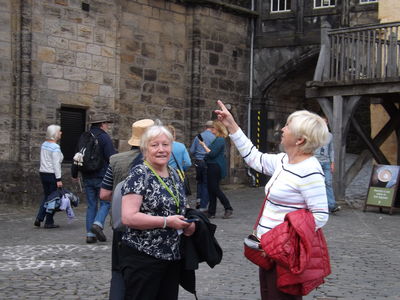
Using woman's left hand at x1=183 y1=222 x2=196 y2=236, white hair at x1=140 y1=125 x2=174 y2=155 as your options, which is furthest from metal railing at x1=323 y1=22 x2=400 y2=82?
woman's left hand at x1=183 y1=222 x2=196 y2=236

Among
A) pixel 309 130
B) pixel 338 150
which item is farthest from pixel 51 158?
pixel 309 130

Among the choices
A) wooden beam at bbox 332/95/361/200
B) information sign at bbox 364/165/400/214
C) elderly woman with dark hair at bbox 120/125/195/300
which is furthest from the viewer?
wooden beam at bbox 332/95/361/200

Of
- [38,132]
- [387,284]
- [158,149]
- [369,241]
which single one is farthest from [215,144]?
[158,149]

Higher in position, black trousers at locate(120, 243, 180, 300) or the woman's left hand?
the woman's left hand

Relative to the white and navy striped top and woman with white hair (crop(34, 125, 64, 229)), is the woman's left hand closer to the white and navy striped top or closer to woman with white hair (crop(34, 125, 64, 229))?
the white and navy striped top

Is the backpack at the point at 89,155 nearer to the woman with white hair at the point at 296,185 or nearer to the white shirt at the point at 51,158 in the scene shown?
the white shirt at the point at 51,158

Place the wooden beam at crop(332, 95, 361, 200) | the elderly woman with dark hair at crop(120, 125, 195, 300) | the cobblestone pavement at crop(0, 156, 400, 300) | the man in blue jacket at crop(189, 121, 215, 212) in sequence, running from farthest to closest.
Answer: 1. the wooden beam at crop(332, 95, 361, 200)
2. the man in blue jacket at crop(189, 121, 215, 212)
3. the cobblestone pavement at crop(0, 156, 400, 300)
4. the elderly woman with dark hair at crop(120, 125, 195, 300)

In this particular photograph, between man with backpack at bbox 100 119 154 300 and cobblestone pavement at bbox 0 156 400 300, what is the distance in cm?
108

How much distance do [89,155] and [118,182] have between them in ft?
10.9

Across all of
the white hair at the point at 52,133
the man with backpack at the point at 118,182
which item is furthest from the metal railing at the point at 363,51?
the man with backpack at the point at 118,182

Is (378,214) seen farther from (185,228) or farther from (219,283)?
(185,228)

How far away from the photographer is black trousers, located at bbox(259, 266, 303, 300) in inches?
140

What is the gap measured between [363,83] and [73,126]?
Result: 6.22m

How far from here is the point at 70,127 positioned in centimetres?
1441
